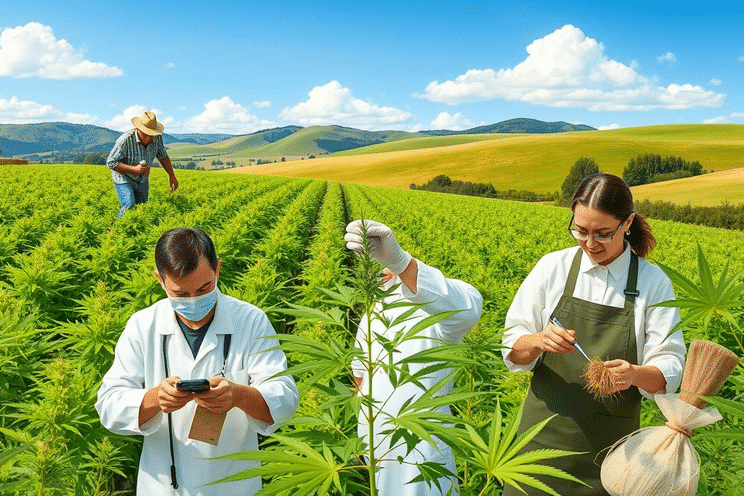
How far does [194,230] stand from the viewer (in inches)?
85.9

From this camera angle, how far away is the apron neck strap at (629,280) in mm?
2125

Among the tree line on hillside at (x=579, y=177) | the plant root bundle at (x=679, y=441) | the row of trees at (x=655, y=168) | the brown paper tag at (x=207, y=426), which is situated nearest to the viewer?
the plant root bundle at (x=679, y=441)

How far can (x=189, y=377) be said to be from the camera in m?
2.11

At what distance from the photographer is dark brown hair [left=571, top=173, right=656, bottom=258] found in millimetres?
2057

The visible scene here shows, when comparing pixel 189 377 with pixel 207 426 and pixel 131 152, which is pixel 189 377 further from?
pixel 131 152

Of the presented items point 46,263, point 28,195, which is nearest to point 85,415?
point 46,263

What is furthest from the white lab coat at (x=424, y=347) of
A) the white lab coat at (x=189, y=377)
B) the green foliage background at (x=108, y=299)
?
the white lab coat at (x=189, y=377)

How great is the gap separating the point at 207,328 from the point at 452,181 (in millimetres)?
72572

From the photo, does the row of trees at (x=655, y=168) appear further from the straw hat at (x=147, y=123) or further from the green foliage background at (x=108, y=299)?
the straw hat at (x=147, y=123)

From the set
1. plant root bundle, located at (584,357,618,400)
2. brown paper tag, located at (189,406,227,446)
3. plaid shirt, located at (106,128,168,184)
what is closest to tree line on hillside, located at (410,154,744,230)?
plaid shirt, located at (106,128,168,184)

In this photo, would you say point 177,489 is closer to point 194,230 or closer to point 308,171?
point 194,230

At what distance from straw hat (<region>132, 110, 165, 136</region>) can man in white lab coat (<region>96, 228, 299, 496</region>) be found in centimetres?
573

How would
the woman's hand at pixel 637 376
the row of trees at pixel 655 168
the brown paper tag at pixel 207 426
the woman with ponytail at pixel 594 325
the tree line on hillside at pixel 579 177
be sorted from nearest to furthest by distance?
the woman's hand at pixel 637 376
the brown paper tag at pixel 207 426
the woman with ponytail at pixel 594 325
the tree line on hillside at pixel 579 177
the row of trees at pixel 655 168

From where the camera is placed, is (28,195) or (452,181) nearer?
(28,195)
